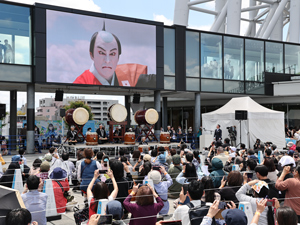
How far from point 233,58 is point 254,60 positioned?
2.17 meters

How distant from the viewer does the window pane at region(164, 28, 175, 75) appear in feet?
77.5

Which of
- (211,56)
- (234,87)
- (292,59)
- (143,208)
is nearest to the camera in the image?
(143,208)

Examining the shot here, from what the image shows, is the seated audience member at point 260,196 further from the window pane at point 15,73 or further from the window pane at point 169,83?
the window pane at point 169,83

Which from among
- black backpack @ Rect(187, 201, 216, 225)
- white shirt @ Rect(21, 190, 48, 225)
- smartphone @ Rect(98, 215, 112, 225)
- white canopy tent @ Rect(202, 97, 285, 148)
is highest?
white canopy tent @ Rect(202, 97, 285, 148)

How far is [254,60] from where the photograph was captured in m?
27.5

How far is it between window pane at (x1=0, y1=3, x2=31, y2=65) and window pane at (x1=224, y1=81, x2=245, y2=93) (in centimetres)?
1511

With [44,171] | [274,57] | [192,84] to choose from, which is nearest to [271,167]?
[44,171]

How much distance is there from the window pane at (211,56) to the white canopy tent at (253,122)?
415cm

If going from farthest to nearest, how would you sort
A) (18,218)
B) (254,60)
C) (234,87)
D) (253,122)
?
(254,60)
(234,87)
(253,122)
(18,218)

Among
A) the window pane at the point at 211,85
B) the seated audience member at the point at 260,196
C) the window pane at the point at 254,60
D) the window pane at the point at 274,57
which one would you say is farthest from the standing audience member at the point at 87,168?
the window pane at the point at 274,57

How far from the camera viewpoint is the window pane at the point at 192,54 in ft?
80.5

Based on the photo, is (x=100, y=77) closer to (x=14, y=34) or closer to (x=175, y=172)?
(x=14, y=34)

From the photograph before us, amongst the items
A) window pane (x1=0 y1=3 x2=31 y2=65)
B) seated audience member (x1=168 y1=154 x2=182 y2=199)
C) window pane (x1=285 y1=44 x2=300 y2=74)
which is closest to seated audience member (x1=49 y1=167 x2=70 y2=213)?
seated audience member (x1=168 y1=154 x2=182 y2=199)

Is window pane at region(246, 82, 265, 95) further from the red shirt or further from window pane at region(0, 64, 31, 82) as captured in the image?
the red shirt
